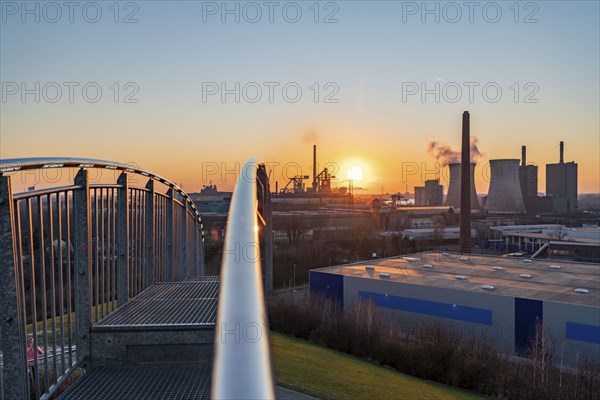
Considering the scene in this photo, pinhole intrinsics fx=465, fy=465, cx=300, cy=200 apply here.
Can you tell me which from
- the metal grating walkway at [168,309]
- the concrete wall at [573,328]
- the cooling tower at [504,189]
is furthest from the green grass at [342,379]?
the cooling tower at [504,189]

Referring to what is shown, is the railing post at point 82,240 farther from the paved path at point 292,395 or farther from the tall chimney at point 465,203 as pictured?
the tall chimney at point 465,203

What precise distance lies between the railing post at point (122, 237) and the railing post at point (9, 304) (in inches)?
57.9

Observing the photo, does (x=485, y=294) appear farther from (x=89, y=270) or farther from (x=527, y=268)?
(x=89, y=270)

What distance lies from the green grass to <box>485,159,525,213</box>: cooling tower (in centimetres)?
5368

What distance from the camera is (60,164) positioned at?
2369 millimetres

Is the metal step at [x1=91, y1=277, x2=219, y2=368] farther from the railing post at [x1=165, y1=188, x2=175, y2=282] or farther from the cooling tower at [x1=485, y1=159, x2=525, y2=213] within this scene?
the cooling tower at [x1=485, y1=159, x2=525, y2=213]

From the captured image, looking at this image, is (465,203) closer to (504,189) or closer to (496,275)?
(496,275)

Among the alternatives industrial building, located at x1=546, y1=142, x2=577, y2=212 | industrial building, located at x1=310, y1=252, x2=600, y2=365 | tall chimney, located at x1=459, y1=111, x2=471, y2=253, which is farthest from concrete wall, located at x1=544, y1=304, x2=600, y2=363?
industrial building, located at x1=546, y1=142, x2=577, y2=212

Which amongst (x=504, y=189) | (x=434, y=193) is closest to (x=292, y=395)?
(x=504, y=189)

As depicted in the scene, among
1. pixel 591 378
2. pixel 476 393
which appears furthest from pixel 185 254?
pixel 591 378

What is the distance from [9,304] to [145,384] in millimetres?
878

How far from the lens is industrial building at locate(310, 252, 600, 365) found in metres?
13.8

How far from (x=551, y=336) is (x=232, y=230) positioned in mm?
14261

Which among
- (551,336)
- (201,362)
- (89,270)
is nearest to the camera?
(201,362)
